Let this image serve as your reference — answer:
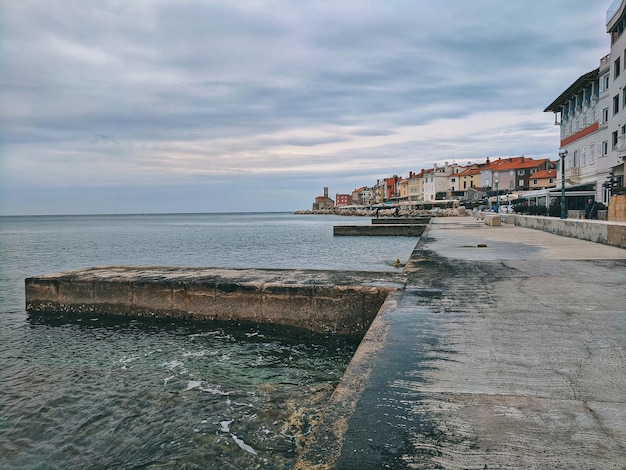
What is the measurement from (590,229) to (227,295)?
12340 mm

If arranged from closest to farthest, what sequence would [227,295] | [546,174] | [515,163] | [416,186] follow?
[227,295] < [546,174] < [515,163] < [416,186]

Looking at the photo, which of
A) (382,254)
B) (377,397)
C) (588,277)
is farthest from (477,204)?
(377,397)

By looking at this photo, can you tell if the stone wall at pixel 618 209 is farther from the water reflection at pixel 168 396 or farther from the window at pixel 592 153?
the window at pixel 592 153

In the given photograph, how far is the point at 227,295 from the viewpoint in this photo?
8.66 meters

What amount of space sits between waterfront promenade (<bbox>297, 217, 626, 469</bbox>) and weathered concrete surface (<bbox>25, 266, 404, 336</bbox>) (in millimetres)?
1728

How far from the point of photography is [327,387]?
18.5 feet

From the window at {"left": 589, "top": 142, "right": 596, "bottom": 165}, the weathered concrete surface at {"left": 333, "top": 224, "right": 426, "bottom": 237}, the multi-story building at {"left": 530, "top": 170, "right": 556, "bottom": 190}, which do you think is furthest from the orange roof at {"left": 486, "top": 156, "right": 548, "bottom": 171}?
the window at {"left": 589, "top": 142, "right": 596, "bottom": 165}

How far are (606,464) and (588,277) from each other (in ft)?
20.7

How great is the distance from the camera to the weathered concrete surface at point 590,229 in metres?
12.3


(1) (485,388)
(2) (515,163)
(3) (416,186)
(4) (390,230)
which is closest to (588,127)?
(4) (390,230)

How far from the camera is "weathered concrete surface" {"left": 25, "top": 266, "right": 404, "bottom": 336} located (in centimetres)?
780

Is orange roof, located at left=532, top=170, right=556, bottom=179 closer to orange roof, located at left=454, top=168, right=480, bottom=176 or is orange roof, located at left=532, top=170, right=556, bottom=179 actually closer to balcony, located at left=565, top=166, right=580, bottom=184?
orange roof, located at left=454, top=168, right=480, bottom=176

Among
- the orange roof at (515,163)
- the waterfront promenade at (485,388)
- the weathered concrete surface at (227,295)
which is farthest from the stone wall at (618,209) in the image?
the orange roof at (515,163)

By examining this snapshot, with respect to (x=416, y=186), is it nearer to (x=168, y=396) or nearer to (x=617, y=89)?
(x=617, y=89)
